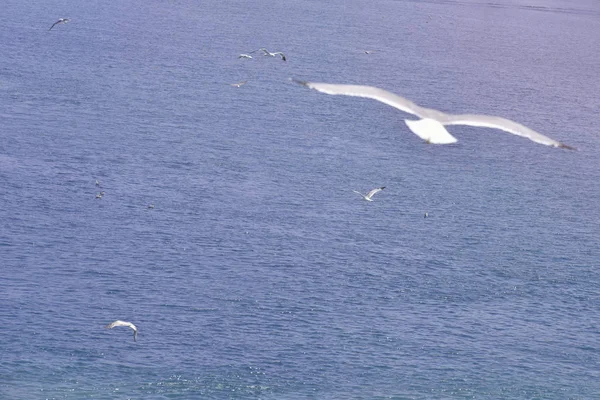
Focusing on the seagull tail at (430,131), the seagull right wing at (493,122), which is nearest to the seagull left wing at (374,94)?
the seagull tail at (430,131)

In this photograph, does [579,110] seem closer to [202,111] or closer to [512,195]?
[512,195]

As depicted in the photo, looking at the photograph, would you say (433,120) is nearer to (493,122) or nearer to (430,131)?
(430,131)

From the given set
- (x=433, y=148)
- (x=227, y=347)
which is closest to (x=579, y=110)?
A: (x=433, y=148)

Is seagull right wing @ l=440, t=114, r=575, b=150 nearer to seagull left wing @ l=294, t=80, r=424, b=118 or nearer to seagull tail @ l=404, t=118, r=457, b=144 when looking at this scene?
seagull tail @ l=404, t=118, r=457, b=144

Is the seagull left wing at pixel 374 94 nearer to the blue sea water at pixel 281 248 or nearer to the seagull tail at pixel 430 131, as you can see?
the seagull tail at pixel 430 131

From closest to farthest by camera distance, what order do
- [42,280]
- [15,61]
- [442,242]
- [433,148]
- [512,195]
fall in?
1. [42,280]
2. [442,242]
3. [512,195]
4. [433,148]
5. [15,61]

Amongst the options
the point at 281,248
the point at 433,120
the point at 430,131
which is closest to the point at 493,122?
the point at 430,131

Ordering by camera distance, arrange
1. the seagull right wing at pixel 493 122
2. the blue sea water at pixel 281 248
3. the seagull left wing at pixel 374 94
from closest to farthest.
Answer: the seagull left wing at pixel 374 94 → the seagull right wing at pixel 493 122 → the blue sea water at pixel 281 248

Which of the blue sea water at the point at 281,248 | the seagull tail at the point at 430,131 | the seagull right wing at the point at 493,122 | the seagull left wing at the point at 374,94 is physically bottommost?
the blue sea water at the point at 281,248
